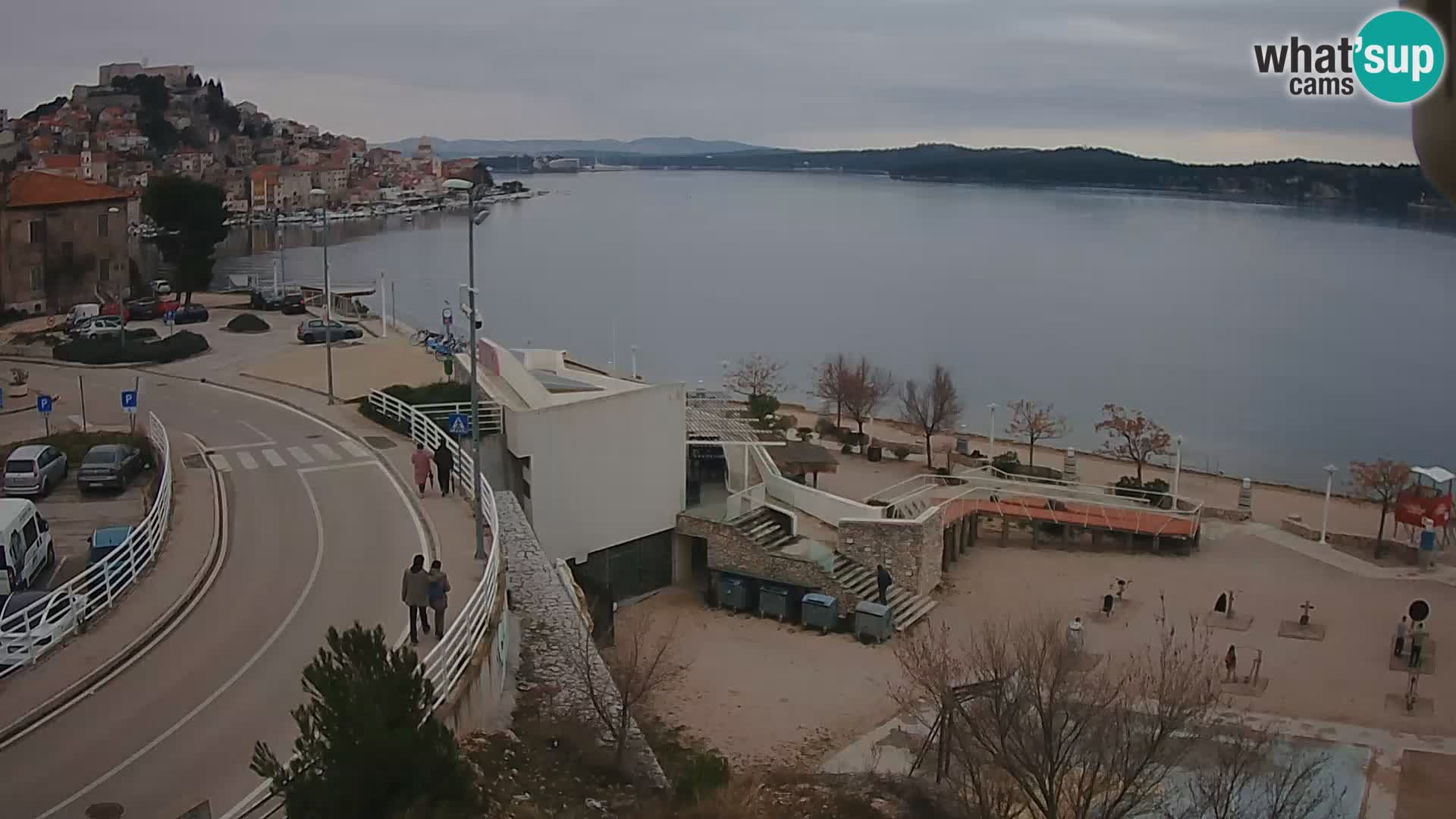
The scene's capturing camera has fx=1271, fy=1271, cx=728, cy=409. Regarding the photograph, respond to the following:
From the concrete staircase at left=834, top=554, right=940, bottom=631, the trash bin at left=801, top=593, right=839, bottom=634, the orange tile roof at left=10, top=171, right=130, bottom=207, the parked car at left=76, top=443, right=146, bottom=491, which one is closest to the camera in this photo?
the parked car at left=76, top=443, right=146, bottom=491

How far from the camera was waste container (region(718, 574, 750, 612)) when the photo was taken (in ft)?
76.2

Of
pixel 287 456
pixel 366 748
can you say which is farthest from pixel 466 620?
pixel 287 456

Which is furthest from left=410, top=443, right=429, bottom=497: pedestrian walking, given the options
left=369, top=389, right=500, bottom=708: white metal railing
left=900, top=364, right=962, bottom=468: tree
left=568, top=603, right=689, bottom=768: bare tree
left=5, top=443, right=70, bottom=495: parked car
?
left=900, top=364, right=962, bottom=468: tree

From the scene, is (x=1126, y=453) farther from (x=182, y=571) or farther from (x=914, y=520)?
(x=182, y=571)

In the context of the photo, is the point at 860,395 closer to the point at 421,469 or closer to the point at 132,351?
the point at 132,351

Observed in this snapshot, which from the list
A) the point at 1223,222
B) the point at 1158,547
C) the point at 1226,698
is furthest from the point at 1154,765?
the point at 1223,222

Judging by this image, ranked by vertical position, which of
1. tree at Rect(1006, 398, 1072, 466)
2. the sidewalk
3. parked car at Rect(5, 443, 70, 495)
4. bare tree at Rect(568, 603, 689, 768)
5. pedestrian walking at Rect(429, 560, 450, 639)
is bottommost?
tree at Rect(1006, 398, 1072, 466)

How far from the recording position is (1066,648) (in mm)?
14320

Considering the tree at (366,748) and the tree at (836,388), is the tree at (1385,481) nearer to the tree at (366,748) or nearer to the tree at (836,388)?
the tree at (836,388)

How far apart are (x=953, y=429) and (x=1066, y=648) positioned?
116 feet

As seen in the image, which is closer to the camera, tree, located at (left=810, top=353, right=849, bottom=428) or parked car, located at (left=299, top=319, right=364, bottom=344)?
parked car, located at (left=299, top=319, right=364, bottom=344)

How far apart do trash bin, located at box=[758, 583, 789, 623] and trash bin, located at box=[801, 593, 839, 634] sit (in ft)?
1.78

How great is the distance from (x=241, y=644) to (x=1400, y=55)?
479 inches

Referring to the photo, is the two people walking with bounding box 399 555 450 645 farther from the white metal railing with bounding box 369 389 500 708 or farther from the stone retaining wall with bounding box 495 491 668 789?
the stone retaining wall with bounding box 495 491 668 789
